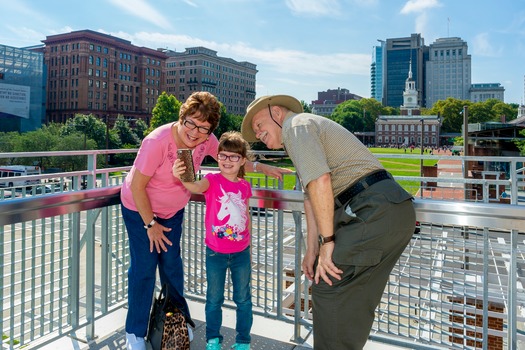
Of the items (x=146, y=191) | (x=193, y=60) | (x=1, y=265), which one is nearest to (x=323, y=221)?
(x=146, y=191)

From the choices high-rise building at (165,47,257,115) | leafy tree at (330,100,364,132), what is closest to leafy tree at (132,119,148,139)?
high-rise building at (165,47,257,115)

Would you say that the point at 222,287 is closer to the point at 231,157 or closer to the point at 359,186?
the point at 231,157

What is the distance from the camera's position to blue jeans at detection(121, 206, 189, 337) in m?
2.73

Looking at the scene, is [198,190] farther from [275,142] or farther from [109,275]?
[109,275]

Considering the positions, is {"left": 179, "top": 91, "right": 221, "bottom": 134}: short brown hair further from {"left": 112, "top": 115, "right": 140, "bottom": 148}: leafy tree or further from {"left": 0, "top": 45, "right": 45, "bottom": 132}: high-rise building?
{"left": 0, "top": 45, "right": 45, "bottom": 132}: high-rise building

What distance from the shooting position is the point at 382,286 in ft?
6.42

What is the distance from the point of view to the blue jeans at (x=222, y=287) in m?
2.73

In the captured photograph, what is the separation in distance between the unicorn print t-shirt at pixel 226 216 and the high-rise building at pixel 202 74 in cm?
10541

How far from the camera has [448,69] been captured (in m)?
169

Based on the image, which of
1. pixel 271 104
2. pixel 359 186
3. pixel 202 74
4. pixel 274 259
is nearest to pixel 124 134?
pixel 274 259

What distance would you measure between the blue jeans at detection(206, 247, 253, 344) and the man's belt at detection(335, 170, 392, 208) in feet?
3.29

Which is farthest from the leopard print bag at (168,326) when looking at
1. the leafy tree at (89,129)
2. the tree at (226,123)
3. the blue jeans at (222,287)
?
the tree at (226,123)

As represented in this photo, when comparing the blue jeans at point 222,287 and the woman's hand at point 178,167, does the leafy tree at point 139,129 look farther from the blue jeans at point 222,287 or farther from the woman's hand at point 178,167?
the woman's hand at point 178,167

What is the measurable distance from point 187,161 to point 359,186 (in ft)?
3.43
